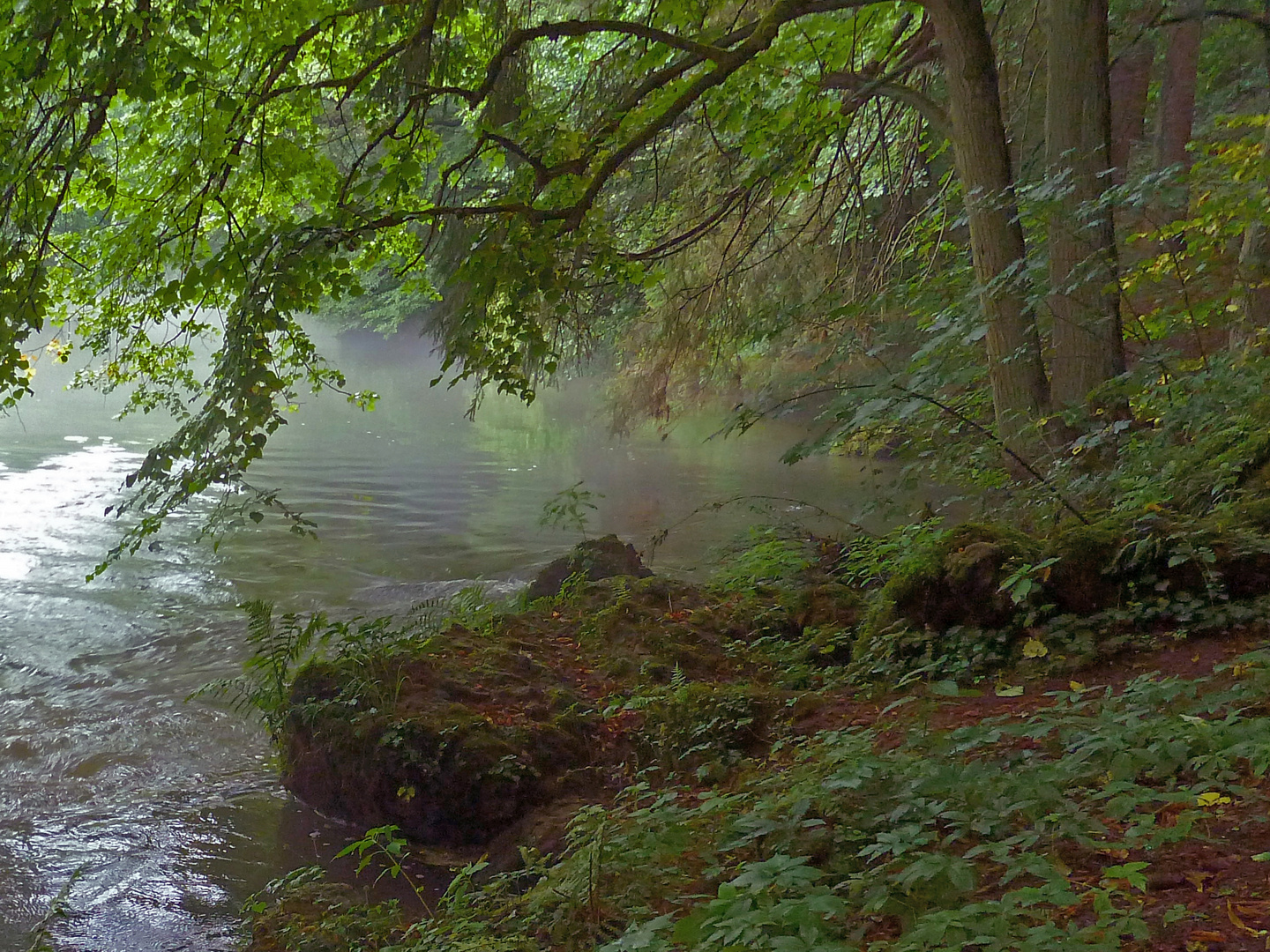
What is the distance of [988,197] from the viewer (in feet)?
21.0

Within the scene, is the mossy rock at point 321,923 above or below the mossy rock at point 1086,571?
below

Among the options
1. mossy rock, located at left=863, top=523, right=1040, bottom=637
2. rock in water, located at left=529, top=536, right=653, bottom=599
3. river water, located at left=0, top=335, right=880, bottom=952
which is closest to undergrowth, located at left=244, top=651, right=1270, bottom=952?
mossy rock, located at left=863, top=523, right=1040, bottom=637

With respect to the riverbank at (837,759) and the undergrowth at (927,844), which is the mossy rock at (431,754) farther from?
the undergrowth at (927,844)

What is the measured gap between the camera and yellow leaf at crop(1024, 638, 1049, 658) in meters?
4.65

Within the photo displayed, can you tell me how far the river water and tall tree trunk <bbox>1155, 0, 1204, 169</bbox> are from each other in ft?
18.0

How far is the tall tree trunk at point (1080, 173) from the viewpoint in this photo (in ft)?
20.4

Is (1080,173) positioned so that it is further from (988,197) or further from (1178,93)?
(1178,93)

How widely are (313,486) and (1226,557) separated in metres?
15.8

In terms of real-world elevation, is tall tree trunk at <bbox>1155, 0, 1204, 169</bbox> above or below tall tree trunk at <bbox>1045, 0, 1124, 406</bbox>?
above

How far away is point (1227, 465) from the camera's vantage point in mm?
5309

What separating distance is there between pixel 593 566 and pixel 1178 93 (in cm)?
837

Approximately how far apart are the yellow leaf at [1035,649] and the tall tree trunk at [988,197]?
2092mm

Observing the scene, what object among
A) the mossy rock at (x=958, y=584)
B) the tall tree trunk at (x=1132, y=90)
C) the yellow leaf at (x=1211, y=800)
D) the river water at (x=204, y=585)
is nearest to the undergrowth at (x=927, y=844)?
the yellow leaf at (x=1211, y=800)

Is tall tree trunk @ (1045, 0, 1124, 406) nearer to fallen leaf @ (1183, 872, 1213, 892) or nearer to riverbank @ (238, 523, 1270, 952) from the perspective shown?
riverbank @ (238, 523, 1270, 952)
